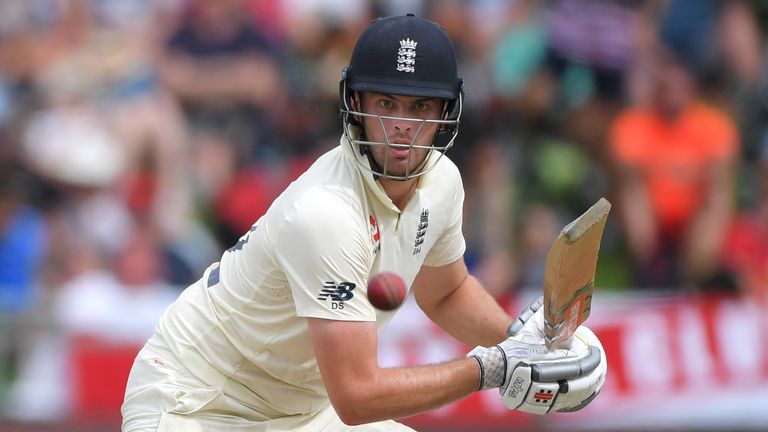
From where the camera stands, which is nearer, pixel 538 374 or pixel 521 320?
pixel 538 374

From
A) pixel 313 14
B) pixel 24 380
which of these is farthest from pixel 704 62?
pixel 24 380

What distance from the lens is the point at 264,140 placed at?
8414 mm

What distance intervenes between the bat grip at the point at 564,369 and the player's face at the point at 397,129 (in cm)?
75

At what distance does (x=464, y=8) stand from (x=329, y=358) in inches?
211

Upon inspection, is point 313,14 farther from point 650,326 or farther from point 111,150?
point 650,326

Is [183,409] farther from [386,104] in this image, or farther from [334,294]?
[386,104]

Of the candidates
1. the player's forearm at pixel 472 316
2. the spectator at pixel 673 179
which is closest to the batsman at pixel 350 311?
the player's forearm at pixel 472 316

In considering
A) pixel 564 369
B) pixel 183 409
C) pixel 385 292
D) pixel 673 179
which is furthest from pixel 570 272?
pixel 673 179

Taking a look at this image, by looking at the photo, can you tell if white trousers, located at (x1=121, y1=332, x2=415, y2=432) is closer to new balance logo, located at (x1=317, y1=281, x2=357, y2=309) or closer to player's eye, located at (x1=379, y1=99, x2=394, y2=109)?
new balance logo, located at (x1=317, y1=281, x2=357, y2=309)

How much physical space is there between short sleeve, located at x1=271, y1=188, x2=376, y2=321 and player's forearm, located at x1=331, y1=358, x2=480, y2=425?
0.68 ft

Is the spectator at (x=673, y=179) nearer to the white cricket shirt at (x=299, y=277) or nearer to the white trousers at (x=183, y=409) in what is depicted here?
the white cricket shirt at (x=299, y=277)

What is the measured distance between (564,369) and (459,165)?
4.66 metres

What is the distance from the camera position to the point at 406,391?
3.61 m

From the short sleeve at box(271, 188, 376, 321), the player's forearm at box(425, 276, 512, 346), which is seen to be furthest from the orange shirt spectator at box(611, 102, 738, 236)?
the short sleeve at box(271, 188, 376, 321)
